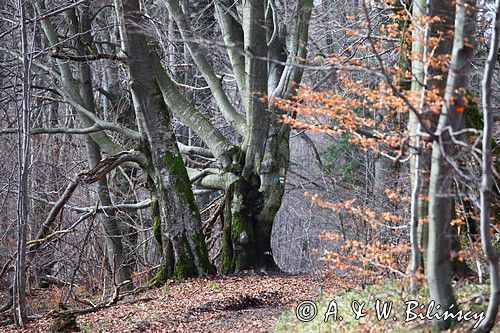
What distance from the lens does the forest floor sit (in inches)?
294

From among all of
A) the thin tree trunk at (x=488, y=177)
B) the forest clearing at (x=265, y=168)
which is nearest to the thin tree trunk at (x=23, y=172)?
→ the forest clearing at (x=265, y=168)

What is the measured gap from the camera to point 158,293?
31.0ft

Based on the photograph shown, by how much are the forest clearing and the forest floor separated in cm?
4

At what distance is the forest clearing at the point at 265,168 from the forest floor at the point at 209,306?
4cm

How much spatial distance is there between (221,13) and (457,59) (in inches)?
276

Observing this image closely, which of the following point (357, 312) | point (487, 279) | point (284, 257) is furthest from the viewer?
point (284, 257)

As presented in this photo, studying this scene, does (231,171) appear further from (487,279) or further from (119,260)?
(487,279)

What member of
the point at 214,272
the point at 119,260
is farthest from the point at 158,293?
the point at 119,260

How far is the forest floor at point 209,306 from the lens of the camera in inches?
294

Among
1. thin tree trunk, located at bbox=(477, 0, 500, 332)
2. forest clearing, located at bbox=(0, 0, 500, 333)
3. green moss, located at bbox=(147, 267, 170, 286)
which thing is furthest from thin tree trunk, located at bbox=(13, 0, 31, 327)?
thin tree trunk, located at bbox=(477, 0, 500, 332)

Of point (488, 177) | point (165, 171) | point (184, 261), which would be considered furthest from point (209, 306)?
point (488, 177)

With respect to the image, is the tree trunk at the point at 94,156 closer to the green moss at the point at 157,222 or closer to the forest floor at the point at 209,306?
the green moss at the point at 157,222

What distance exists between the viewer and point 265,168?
1018 centimetres

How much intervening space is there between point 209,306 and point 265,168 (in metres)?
2.77
